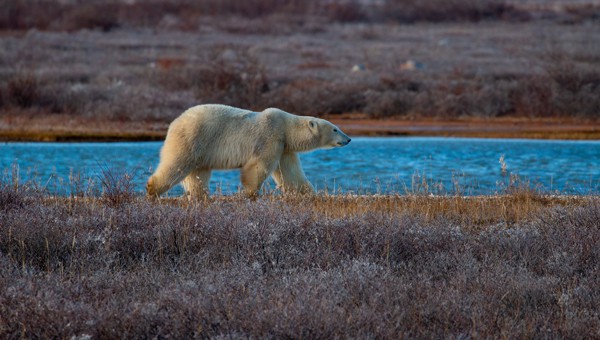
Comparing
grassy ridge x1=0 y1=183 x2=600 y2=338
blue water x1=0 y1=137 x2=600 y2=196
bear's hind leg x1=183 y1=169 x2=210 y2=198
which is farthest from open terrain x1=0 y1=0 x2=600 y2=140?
grassy ridge x1=0 y1=183 x2=600 y2=338

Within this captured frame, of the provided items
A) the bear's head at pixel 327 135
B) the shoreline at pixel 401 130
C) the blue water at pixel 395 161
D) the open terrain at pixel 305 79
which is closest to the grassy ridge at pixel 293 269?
the bear's head at pixel 327 135

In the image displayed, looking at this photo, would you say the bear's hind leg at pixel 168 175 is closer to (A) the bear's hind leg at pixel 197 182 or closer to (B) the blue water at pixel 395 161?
(A) the bear's hind leg at pixel 197 182

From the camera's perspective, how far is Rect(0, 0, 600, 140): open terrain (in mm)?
24250

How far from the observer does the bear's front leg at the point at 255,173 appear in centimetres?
1061

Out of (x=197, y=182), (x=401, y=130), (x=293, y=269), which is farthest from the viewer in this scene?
(x=401, y=130)

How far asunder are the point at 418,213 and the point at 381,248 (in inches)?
71.2

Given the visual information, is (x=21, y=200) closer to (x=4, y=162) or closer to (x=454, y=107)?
(x=4, y=162)

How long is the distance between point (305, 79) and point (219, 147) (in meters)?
20.8

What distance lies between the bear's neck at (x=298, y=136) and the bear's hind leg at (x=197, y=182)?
3.48 feet

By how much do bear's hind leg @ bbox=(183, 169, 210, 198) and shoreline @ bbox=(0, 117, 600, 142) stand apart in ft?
33.3

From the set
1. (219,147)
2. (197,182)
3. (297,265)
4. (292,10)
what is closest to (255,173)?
(219,147)

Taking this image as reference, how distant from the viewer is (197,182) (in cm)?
1084

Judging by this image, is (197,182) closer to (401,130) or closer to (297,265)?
(297,265)

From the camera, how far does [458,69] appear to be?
33906mm
